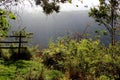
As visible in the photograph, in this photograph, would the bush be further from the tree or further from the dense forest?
the tree

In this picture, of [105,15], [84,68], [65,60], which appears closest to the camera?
[84,68]

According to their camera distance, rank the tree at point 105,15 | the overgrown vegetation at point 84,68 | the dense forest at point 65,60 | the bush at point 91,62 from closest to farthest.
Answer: the dense forest at point 65,60
the overgrown vegetation at point 84,68
the bush at point 91,62
the tree at point 105,15

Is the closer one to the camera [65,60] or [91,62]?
[91,62]

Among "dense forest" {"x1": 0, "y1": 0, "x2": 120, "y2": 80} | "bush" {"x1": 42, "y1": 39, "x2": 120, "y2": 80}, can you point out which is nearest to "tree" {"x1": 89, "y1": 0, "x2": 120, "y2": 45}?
"dense forest" {"x1": 0, "y1": 0, "x2": 120, "y2": 80}

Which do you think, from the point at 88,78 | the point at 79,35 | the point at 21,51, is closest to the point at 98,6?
the point at 79,35

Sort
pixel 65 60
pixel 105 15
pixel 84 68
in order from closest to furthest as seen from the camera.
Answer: pixel 84 68, pixel 65 60, pixel 105 15

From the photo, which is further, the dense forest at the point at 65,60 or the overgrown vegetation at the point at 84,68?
the overgrown vegetation at the point at 84,68

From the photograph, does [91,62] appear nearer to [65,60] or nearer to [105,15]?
[65,60]

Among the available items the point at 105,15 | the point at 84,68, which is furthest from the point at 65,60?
the point at 105,15

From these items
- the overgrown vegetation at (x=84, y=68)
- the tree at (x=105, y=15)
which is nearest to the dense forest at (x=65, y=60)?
the overgrown vegetation at (x=84, y=68)

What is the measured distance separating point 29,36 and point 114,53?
29.5 feet

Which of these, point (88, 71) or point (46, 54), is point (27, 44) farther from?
point (88, 71)

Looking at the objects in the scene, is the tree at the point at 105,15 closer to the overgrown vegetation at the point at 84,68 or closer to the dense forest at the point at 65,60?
the dense forest at the point at 65,60

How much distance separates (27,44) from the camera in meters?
21.1
